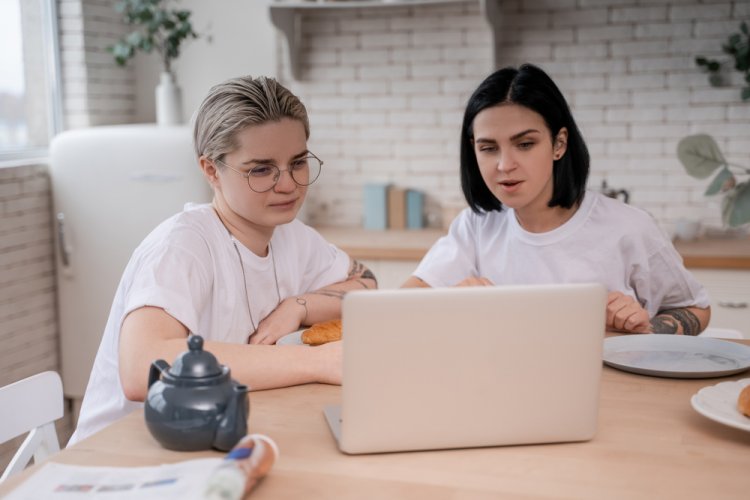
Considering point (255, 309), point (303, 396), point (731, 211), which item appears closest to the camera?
point (303, 396)

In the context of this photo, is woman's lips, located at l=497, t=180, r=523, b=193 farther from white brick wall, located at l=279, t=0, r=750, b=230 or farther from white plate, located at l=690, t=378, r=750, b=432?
white brick wall, located at l=279, t=0, r=750, b=230

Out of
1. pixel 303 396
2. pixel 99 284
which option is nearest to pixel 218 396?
pixel 303 396

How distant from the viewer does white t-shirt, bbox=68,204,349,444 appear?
170 centimetres

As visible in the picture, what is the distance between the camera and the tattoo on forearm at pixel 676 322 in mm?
2227

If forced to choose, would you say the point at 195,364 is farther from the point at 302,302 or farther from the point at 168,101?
the point at 168,101

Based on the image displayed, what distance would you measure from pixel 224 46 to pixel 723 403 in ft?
11.1

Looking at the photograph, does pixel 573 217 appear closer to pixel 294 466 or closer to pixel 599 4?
pixel 294 466

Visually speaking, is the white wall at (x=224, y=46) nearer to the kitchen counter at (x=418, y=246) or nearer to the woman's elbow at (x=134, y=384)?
the kitchen counter at (x=418, y=246)

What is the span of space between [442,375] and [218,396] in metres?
0.33

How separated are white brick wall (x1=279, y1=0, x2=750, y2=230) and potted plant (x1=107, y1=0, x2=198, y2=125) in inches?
21.2

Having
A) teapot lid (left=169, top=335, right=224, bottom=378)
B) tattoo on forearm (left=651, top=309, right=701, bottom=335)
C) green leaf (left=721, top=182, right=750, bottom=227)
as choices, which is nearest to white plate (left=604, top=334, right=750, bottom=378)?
tattoo on forearm (left=651, top=309, right=701, bottom=335)

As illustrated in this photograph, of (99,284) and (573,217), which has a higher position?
(573,217)

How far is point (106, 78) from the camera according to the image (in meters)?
4.30

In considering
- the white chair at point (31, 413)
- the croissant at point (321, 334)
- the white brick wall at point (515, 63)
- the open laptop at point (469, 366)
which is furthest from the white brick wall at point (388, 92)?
the open laptop at point (469, 366)
